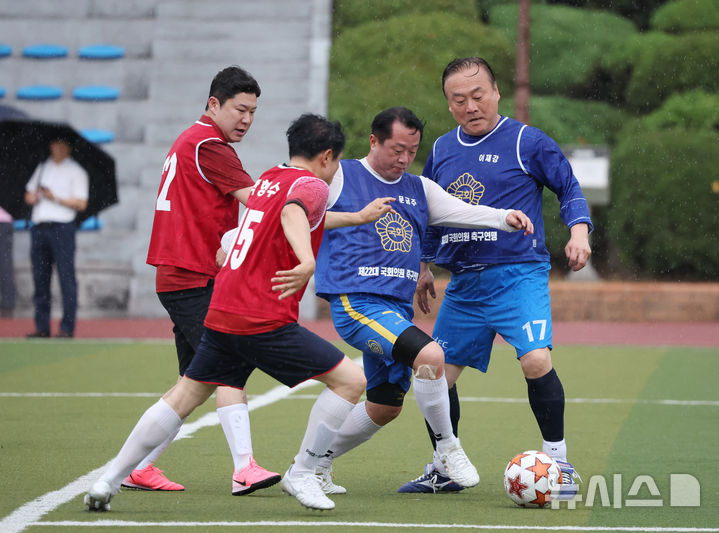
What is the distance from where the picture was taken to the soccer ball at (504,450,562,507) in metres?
5.14

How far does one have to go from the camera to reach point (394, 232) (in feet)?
18.5

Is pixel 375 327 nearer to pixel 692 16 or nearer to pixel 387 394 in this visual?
pixel 387 394

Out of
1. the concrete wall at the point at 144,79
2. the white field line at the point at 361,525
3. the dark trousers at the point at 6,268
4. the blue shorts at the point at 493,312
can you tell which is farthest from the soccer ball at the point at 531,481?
the dark trousers at the point at 6,268

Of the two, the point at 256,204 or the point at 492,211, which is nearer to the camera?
the point at 256,204

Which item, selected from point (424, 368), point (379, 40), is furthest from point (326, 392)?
point (379, 40)

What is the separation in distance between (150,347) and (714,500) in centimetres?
834

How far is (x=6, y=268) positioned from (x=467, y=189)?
11527 mm

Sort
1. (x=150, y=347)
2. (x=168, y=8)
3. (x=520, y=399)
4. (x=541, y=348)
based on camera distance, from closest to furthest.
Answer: (x=541, y=348) < (x=520, y=399) < (x=150, y=347) < (x=168, y=8)

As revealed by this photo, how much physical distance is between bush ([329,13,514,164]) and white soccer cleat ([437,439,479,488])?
15.2 meters

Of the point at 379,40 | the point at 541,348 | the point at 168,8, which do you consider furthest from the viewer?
the point at 379,40

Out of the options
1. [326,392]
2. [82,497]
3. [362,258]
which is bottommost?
[82,497]

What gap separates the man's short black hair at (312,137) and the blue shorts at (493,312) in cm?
111

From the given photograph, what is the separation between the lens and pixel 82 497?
17.3 feet

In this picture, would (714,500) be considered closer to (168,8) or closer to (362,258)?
(362,258)
